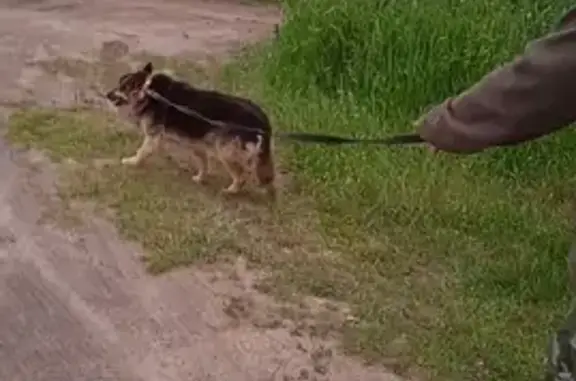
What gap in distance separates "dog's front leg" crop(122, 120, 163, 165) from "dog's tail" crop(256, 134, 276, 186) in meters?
0.55

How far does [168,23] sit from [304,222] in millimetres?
3435

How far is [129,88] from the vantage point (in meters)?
6.14

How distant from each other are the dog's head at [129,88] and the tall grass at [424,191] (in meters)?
0.81

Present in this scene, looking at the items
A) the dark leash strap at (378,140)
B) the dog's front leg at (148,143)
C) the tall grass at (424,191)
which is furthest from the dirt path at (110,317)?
the dark leash strap at (378,140)

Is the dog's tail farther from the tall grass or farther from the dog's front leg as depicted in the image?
the dog's front leg

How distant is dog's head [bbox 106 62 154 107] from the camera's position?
6082mm

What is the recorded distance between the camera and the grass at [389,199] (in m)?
4.91

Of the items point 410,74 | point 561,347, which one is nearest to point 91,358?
point 561,347

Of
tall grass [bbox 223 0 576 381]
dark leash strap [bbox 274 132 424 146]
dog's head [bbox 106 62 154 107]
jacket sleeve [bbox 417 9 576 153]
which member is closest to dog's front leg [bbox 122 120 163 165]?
dog's head [bbox 106 62 154 107]

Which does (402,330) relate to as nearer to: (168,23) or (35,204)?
(35,204)

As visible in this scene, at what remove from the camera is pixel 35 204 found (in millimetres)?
5652

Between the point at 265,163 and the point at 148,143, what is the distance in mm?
637

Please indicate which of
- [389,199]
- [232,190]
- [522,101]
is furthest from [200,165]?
[522,101]

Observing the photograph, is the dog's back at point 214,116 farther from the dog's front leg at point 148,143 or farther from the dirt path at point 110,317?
the dirt path at point 110,317
